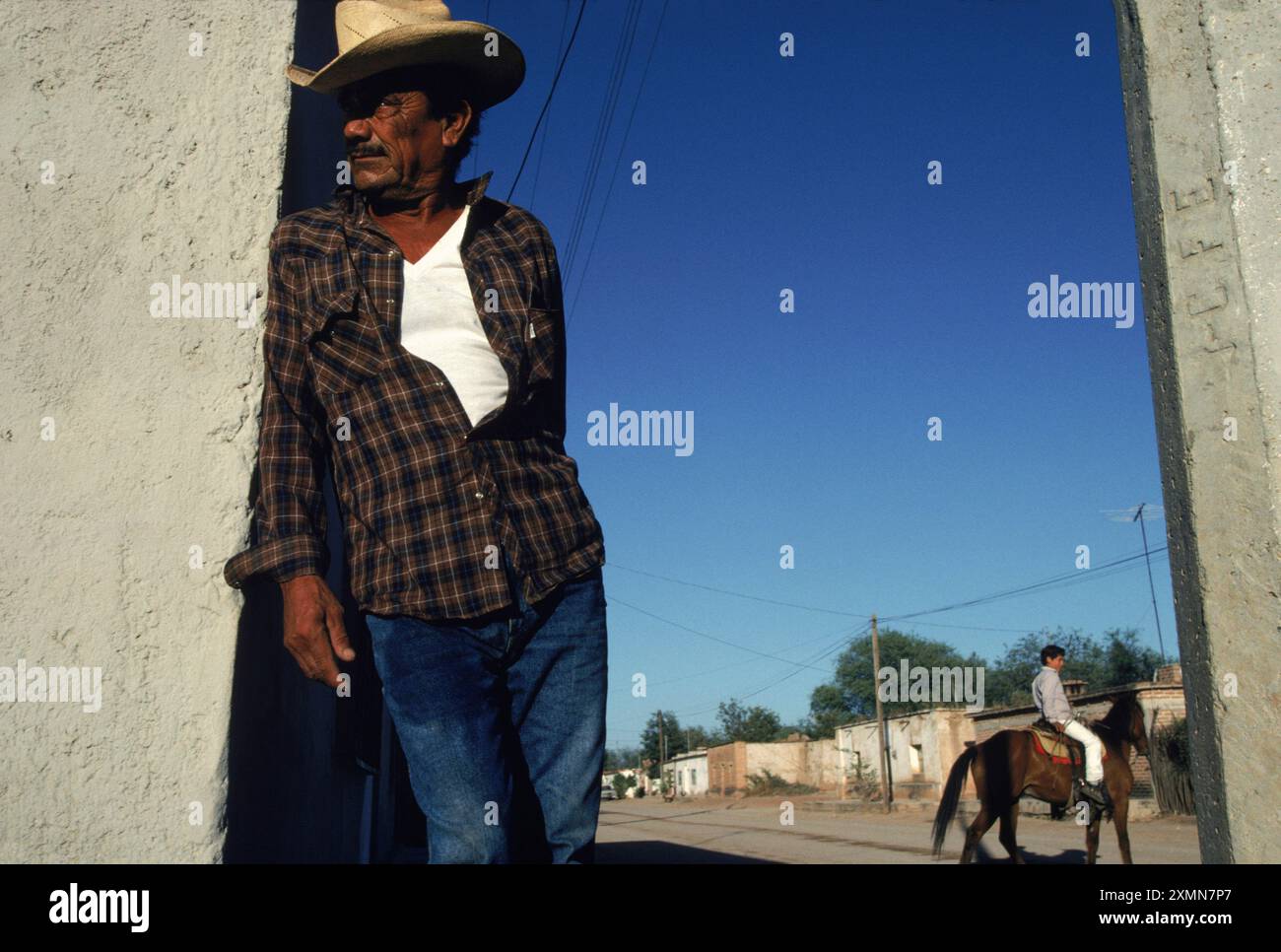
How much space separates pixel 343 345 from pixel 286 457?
221 millimetres

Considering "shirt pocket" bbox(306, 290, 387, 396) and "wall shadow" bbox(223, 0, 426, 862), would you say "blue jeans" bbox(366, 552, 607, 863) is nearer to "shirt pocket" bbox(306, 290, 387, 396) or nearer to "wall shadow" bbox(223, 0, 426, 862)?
"wall shadow" bbox(223, 0, 426, 862)

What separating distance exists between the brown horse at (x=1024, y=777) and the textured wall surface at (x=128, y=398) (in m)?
9.05

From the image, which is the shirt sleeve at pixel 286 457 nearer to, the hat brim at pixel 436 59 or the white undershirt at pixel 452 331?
the white undershirt at pixel 452 331

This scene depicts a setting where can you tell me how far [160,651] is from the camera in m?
1.81

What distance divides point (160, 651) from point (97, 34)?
4.20 ft

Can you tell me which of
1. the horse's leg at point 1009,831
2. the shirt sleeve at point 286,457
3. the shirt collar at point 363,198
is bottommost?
the horse's leg at point 1009,831

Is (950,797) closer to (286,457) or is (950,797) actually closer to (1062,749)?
(1062,749)

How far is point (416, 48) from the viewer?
6.23ft

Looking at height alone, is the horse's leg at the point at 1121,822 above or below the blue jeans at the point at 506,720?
below

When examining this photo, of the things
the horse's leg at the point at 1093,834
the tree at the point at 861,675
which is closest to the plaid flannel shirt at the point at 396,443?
the horse's leg at the point at 1093,834

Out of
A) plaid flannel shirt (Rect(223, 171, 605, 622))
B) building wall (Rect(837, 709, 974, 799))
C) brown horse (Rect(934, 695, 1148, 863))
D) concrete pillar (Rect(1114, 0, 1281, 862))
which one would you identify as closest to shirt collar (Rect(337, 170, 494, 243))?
plaid flannel shirt (Rect(223, 171, 605, 622))

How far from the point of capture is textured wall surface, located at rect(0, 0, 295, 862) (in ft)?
5.75

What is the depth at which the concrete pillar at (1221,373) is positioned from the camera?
2311 millimetres

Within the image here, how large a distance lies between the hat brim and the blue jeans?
99 centimetres
